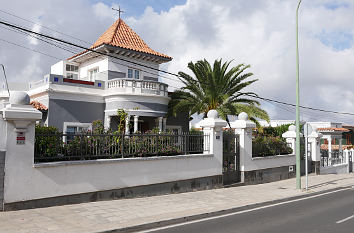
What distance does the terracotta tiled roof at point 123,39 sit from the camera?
73.6ft

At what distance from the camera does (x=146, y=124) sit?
2269 cm

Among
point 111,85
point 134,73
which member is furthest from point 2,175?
point 134,73

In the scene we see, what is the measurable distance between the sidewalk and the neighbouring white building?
8.63 metres

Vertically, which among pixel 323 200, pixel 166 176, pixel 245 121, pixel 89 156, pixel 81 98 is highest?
pixel 81 98

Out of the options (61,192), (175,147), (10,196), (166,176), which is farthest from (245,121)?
(10,196)

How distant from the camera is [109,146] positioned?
10273 millimetres

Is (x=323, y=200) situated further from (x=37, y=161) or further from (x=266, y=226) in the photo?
(x=37, y=161)

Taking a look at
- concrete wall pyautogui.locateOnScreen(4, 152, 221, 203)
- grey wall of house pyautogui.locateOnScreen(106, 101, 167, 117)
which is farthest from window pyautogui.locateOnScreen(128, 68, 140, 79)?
concrete wall pyautogui.locateOnScreen(4, 152, 221, 203)

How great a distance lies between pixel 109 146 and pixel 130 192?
5.40 ft

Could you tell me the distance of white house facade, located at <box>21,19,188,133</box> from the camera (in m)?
18.8

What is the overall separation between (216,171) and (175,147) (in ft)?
7.64

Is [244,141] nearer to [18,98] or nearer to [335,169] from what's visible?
[18,98]

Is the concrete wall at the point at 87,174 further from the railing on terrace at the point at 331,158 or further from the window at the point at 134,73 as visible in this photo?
the railing on terrace at the point at 331,158

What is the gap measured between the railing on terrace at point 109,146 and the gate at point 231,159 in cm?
178
